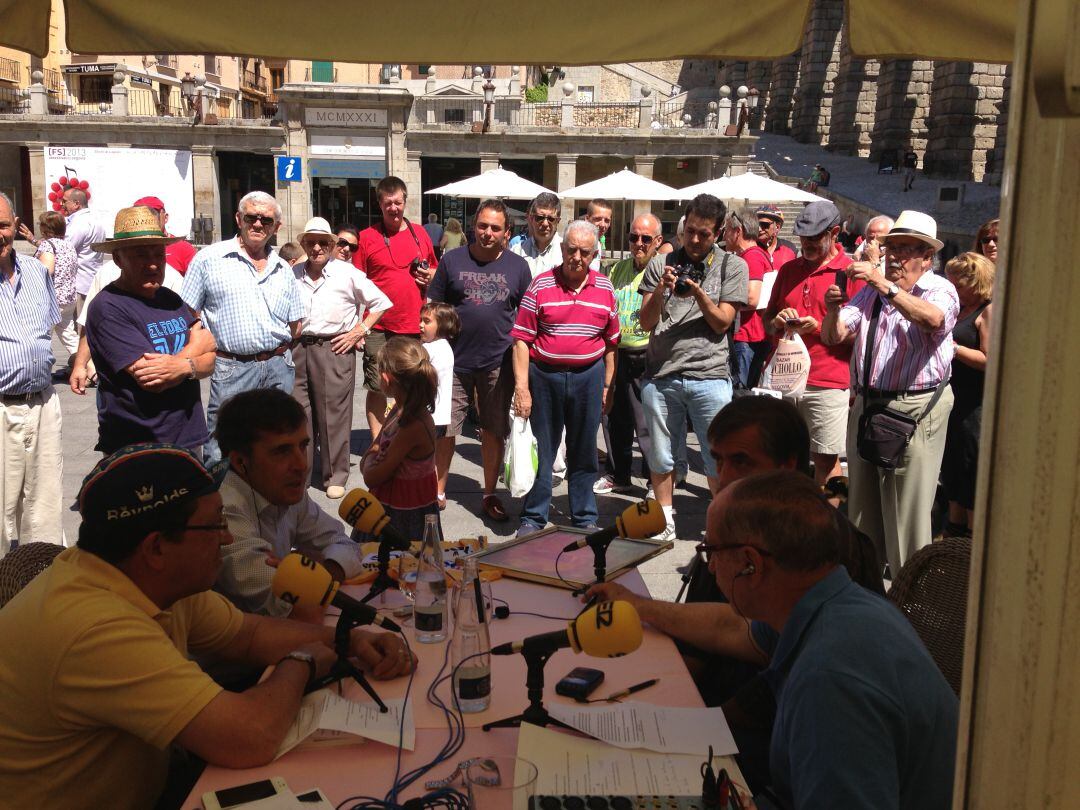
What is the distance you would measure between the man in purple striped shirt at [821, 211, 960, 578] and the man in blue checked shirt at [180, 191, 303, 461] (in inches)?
145

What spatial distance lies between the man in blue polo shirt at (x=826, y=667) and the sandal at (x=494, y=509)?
4.37 metres

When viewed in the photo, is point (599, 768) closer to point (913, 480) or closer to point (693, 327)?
point (913, 480)

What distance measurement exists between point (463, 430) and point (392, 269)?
2.26 meters

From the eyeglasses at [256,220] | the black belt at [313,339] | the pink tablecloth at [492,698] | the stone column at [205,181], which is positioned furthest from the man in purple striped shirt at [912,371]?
the stone column at [205,181]

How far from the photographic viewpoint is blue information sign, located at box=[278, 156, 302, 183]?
3362cm

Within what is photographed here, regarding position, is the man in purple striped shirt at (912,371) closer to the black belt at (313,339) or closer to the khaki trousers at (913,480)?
the khaki trousers at (913,480)

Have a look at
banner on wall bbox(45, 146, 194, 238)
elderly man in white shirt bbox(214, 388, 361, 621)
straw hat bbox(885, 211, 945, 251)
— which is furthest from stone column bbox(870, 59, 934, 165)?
elderly man in white shirt bbox(214, 388, 361, 621)

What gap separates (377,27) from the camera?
129 inches

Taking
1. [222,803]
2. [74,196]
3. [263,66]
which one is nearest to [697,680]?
[222,803]

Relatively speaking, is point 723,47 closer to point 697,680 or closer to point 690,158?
point 697,680

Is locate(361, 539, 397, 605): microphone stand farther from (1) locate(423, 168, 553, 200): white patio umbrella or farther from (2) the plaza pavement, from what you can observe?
(1) locate(423, 168, 553, 200): white patio umbrella

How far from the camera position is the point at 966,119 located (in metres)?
35.9

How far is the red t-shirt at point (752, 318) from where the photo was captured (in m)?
8.39

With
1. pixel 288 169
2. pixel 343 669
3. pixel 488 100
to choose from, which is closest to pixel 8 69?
pixel 288 169
